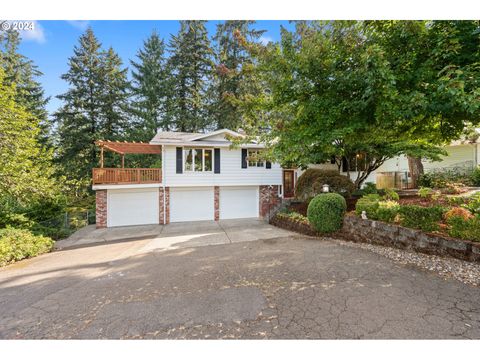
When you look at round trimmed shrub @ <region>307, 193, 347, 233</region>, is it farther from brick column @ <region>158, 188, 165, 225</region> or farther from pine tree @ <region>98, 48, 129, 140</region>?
pine tree @ <region>98, 48, 129, 140</region>

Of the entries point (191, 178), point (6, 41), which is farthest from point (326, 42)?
point (6, 41)

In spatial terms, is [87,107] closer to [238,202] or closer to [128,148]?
[128,148]

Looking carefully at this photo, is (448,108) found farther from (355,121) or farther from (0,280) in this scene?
(0,280)

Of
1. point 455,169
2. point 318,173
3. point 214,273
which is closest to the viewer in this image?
point 214,273

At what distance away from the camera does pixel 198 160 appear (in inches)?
444

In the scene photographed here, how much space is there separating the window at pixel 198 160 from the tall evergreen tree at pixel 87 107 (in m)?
9.99

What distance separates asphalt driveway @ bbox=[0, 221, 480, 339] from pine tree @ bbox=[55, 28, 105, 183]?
A: 13665 millimetres

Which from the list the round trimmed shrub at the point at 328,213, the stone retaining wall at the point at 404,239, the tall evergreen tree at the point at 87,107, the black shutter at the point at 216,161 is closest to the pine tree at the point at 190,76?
the tall evergreen tree at the point at 87,107

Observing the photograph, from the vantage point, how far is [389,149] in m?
9.29

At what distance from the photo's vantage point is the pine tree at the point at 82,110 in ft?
53.5

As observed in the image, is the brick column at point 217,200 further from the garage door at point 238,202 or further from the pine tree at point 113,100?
the pine tree at point 113,100

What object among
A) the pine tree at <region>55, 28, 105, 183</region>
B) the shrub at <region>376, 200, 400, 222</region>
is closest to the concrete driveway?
the shrub at <region>376, 200, 400, 222</region>

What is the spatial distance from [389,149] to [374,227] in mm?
5708

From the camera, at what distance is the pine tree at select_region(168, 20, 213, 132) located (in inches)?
766
